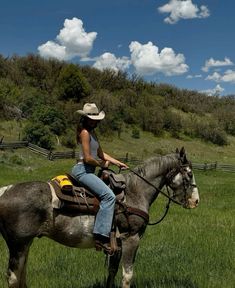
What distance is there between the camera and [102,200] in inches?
261

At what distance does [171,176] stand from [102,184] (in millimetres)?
1388

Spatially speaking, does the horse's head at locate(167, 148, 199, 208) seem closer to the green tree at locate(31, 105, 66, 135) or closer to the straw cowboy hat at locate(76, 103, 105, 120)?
the straw cowboy hat at locate(76, 103, 105, 120)

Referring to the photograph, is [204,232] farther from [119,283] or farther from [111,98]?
[111,98]

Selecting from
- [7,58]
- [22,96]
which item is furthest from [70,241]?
[7,58]

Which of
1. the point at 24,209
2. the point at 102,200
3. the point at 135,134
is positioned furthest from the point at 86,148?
the point at 135,134

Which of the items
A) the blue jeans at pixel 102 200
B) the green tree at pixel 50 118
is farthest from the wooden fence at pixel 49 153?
the blue jeans at pixel 102 200

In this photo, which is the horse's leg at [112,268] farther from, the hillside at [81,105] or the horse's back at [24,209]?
the hillside at [81,105]

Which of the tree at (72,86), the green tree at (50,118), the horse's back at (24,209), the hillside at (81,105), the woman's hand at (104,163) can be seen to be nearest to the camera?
the horse's back at (24,209)

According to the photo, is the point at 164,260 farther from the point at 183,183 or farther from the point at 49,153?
the point at 49,153

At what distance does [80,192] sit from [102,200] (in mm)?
378

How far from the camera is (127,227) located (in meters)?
6.92

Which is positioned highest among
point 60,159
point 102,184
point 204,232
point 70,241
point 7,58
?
point 7,58

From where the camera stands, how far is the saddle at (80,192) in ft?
21.6

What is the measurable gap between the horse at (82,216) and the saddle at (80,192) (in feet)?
0.42
